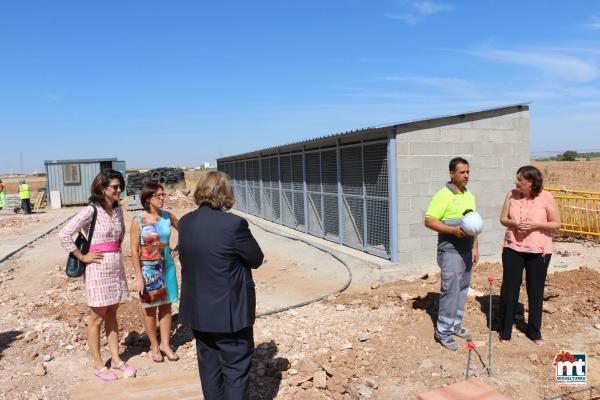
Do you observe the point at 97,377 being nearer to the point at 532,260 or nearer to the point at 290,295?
A: the point at 290,295

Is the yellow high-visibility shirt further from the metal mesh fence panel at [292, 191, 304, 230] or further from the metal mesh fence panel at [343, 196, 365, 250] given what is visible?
the metal mesh fence panel at [343, 196, 365, 250]

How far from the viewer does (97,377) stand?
4.09 meters

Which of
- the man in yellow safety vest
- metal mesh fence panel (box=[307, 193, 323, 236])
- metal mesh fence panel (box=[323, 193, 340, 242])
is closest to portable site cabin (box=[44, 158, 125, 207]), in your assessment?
the man in yellow safety vest

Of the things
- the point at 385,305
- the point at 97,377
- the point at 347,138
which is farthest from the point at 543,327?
the point at 347,138

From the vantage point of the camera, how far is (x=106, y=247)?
13.1 feet

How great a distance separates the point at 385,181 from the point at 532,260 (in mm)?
3847

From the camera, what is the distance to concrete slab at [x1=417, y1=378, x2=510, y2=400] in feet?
9.92

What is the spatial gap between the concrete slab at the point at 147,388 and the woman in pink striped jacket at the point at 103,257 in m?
0.13

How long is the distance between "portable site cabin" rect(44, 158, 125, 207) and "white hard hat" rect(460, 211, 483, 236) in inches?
972

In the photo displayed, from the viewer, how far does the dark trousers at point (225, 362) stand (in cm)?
290

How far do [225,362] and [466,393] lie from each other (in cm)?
162

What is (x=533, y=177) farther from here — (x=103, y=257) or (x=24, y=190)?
(x=24, y=190)

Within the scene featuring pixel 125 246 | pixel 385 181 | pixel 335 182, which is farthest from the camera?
pixel 125 246

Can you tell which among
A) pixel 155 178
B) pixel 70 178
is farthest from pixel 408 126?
pixel 155 178
